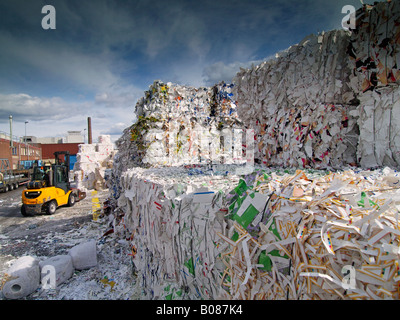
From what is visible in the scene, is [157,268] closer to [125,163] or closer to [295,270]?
[295,270]

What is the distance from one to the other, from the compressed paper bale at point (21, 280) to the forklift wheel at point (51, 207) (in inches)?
188

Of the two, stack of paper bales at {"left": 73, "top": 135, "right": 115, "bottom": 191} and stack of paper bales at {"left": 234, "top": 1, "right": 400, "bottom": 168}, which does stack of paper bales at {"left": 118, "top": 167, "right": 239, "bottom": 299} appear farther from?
stack of paper bales at {"left": 73, "top": 135, "right": 115, "bottom": 191}

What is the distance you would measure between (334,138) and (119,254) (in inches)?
193

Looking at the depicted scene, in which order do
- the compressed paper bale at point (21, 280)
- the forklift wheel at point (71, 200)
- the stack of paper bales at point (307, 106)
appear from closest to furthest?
the stack of paper bales at point (307, 106) < the compressed paper bale at point (21, 280) < the forklift wheel at point (71, 200)

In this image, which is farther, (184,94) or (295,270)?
(184,94)

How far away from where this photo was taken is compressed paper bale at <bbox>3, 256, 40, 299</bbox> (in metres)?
3.59

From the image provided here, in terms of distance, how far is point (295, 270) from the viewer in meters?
1.17

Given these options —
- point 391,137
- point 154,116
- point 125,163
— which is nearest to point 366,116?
point 391,137

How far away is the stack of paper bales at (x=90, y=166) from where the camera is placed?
41.8 ft

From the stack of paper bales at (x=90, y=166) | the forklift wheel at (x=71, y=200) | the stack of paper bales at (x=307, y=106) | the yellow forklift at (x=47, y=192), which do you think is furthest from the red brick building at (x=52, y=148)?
the stack of paper bales at (x=307, y=106)

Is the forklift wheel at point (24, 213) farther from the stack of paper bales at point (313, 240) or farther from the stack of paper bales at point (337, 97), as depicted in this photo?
the stack of paper bales at point (313, 240)

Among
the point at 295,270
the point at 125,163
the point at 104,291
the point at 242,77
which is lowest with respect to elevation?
the point at 104,291

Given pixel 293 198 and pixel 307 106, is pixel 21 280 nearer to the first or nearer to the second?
pixel 293 198

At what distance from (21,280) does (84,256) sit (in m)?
1.01
